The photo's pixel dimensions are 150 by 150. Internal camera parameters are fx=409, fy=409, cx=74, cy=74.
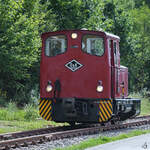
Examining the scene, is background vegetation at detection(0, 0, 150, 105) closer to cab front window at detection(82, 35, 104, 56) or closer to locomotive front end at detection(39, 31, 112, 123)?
locomotive front end at detection(39, 31, 112, 123)

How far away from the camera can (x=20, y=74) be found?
21812mm

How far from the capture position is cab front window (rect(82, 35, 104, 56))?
47.0ft

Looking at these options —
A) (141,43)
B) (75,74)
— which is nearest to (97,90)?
(75,74)

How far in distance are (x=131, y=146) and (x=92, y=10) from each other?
805 inches

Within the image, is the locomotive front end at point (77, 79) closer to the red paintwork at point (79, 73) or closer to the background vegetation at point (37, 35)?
the red paintwork at point (79, 73)

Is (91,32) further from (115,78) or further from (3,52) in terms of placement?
(3,52)

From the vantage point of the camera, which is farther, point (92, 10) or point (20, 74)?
point (92, 10)

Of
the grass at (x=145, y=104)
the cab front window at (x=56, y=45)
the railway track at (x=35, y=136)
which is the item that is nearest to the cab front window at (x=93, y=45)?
the cab front window at (x=56, y=45)

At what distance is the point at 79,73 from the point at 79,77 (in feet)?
0.46

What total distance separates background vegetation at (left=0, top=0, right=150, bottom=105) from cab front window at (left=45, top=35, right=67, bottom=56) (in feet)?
18.1

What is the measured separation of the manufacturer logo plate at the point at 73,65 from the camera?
14.3m

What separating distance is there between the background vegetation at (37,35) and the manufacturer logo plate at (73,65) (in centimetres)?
648

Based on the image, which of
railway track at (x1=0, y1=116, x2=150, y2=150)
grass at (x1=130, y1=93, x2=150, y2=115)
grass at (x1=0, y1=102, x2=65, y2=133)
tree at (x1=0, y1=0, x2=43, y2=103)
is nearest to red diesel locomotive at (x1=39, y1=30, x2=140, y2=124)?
railway track at (x1=0, y1=116, x2=150, y2=150)

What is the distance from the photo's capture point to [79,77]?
46.9ft
